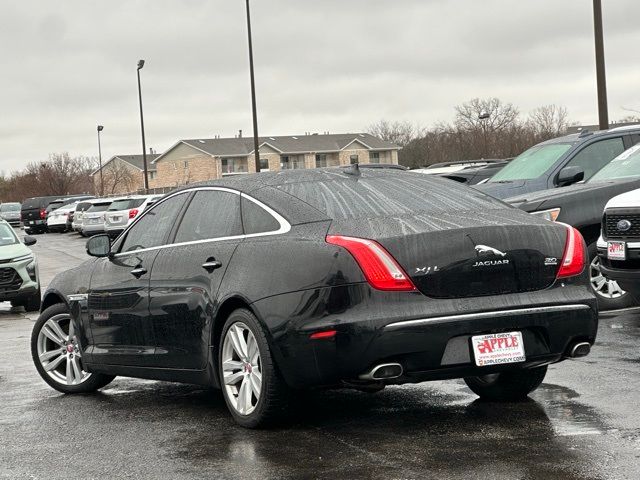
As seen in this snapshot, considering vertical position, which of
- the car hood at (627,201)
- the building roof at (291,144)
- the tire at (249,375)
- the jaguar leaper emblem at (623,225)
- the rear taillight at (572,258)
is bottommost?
the tire at (249,375)

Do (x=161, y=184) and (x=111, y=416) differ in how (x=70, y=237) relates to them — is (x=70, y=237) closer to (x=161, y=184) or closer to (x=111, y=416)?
(x=111, y=416)

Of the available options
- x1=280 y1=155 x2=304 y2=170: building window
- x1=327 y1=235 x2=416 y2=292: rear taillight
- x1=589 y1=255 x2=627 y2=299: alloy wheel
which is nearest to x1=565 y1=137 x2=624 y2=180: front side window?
x1=589 y1=255 x2=627 y2=299: alloy wheel

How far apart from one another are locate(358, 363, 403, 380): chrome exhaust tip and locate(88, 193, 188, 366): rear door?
203cm

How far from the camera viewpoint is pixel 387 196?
6875 millimetres

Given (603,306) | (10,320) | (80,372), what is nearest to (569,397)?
(80,372)

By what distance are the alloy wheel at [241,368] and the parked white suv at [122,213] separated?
112ft

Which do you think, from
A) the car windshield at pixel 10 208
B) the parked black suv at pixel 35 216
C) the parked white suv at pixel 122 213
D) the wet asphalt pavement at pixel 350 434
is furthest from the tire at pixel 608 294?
the car windshield at pixel 10 208

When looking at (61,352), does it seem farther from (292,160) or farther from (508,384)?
(292,160)

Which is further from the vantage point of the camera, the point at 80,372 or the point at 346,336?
the point at 80,372

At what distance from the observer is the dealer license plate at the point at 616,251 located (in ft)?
32.6

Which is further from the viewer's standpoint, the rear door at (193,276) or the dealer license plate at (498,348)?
the rear door at (193,276)

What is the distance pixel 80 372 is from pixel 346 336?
3369mm

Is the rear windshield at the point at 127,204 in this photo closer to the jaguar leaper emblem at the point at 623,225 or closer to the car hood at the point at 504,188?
the car hood at the point at 504,188

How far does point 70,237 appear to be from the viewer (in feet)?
160
